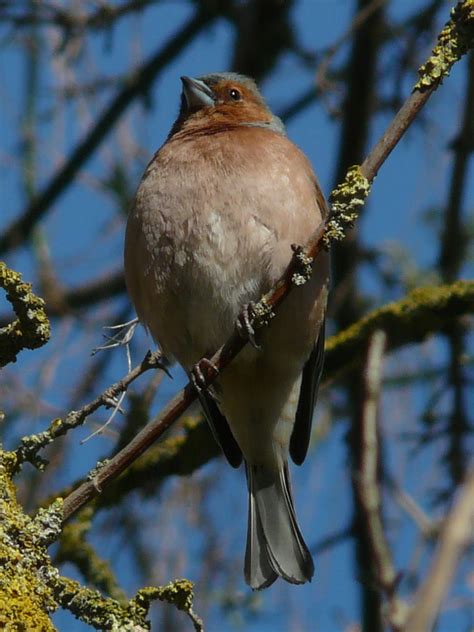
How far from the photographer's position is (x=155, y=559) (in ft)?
18.5

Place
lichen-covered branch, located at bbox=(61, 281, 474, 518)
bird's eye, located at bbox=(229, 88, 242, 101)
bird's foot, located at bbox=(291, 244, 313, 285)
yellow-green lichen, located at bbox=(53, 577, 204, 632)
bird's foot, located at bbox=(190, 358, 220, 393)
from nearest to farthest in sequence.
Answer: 1. yellow-green lichen, located at bbox=(53, 577, 204, 632)
2. bird's foot, located at bbox=(291, 244, 313, 285)
3. bird's foot, located at bbox=(190, 358, 220, 393)
4. lichen-covered branch, located at bbox=(61, 281, 474, 518)
5. bird's eye, located at bbox=(229, 88, 242, 101)

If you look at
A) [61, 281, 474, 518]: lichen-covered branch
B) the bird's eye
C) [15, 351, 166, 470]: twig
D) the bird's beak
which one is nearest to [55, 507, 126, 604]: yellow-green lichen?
[61, 281, 474, 518]: lichen-covered branch

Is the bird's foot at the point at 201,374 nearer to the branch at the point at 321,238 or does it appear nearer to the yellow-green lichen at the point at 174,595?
the branch at the point at 321,238

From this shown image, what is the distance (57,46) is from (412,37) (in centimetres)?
213

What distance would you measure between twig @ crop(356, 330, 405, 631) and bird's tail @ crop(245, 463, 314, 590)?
349 mm

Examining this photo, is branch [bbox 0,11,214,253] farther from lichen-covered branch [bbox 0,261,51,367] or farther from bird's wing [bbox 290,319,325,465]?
lichen-covered branch [bbox 0,261,51,367]

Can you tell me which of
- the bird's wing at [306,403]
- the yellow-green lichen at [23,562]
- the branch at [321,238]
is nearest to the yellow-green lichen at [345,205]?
the branch at [321,238]

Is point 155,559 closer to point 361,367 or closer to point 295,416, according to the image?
point 295,416

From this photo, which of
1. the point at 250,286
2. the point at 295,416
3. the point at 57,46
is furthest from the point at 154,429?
the point at 57,46

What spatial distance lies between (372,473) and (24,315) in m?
2.12

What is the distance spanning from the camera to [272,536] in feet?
16.2

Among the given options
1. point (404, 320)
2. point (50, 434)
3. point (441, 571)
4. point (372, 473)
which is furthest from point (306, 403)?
point (441, 571)

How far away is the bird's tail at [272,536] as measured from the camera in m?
4.74

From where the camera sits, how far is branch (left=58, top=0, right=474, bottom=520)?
307 centimetres
